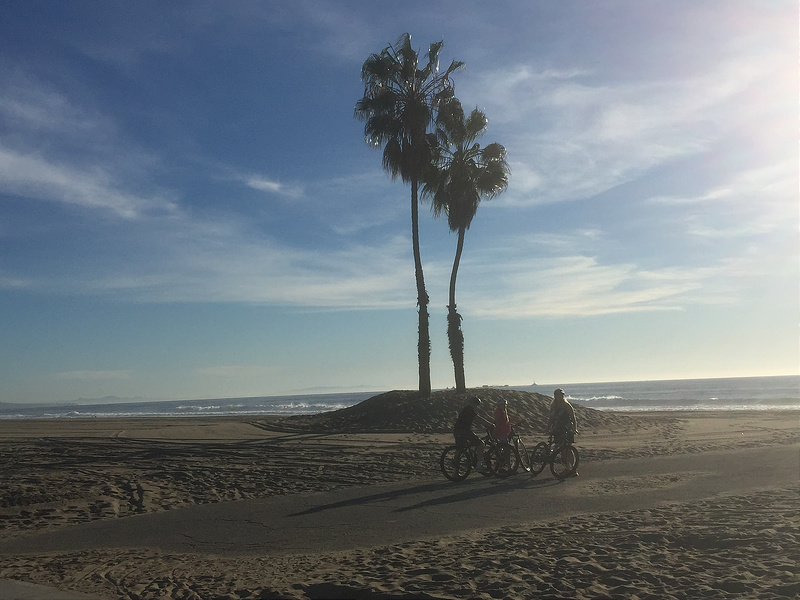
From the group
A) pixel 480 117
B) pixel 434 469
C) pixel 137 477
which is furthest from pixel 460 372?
pixel 137 477

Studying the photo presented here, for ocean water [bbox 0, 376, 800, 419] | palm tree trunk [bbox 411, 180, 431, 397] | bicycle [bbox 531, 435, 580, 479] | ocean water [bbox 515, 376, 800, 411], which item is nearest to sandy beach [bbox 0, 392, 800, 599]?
bicycle [bbox 531, 435, 580, 479]

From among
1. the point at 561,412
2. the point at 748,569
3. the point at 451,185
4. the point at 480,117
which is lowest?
the point at 748,569

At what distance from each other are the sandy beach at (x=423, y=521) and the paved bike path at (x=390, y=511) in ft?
0.25

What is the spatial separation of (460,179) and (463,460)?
768 inches

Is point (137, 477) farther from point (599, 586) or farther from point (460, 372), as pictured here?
point (460, 372)

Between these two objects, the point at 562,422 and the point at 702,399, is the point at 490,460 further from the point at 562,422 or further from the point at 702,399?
the point at 702,399

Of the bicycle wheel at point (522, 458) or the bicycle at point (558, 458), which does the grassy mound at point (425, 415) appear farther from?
the bicycle at point (558, 458)

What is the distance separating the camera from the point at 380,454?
59.5 feet

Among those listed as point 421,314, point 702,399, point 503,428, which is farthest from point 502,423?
point 702,399

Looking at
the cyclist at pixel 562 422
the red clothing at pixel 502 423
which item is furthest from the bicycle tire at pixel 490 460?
the cyclist at pixel 562 422

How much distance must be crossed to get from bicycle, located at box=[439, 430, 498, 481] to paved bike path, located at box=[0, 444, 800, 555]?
0.24 m

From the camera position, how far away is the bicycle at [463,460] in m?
13.9

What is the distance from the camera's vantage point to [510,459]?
14.5m

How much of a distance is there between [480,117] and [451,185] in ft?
11.7
